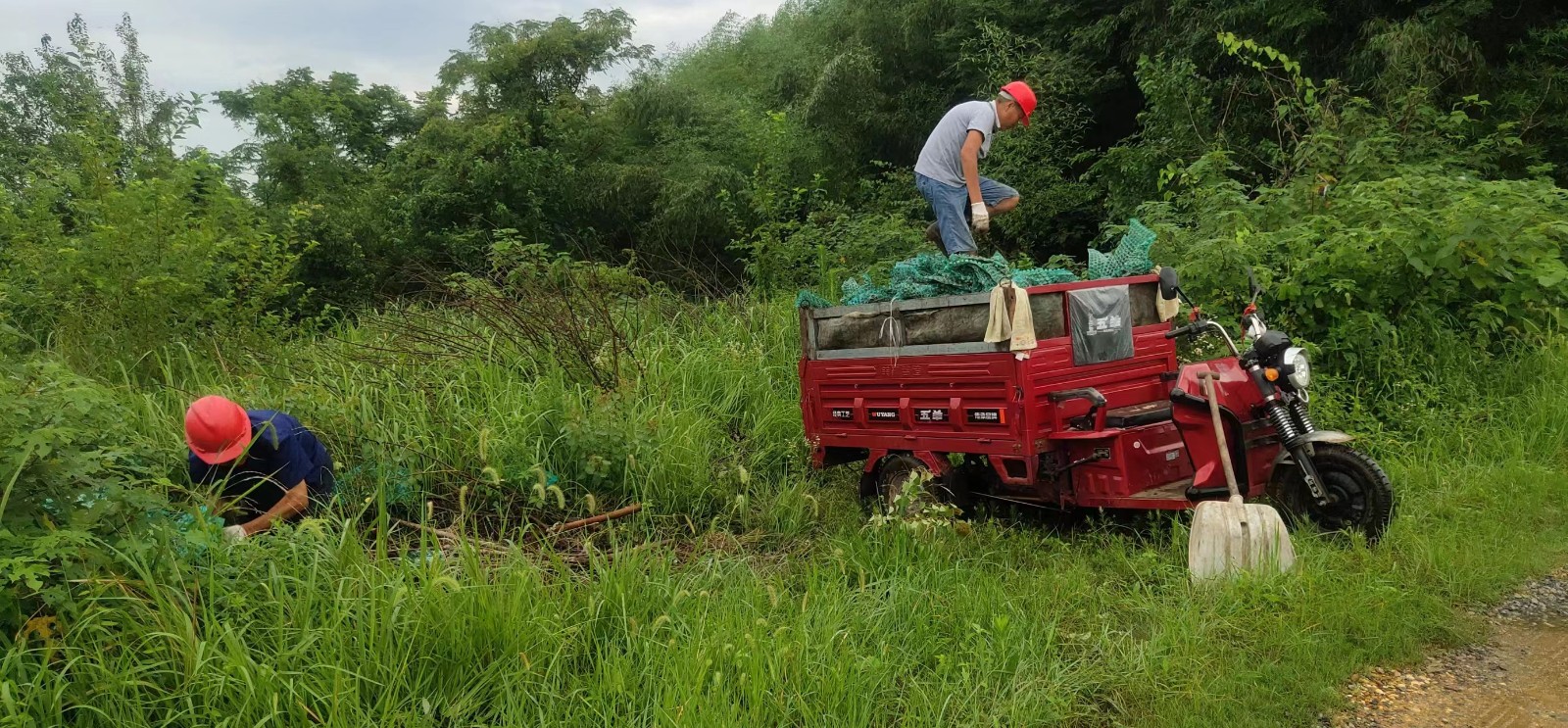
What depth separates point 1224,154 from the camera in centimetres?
866

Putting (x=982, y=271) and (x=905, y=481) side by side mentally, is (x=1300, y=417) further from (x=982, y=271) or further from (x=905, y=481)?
(x=905, y=481)

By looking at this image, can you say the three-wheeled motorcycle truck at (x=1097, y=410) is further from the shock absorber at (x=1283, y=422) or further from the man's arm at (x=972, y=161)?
the man's arm at (x=972, y=161)

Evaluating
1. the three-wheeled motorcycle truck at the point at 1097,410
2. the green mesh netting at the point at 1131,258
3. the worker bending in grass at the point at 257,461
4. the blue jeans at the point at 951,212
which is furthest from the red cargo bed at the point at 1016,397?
the worker bending in grass at the point at 257,461

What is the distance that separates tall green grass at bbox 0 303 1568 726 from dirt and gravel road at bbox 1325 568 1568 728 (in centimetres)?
9

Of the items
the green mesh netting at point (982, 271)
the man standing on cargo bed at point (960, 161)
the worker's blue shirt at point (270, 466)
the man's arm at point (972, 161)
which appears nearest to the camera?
the worker's blue shirt at point (270, 466)

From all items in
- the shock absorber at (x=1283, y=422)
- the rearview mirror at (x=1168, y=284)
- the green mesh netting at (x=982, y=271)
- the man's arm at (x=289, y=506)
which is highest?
the green mesh netting at (x=982, y=271)

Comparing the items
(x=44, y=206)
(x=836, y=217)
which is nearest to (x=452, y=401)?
(x=44, y=206)

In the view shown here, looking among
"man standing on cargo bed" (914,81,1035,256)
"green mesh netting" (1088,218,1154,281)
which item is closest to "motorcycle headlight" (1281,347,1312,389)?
"green mesh netting" (1088,218,1154,281)

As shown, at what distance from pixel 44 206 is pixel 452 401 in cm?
448

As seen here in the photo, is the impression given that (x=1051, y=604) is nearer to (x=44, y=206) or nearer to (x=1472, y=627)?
(x=1472, y=627)

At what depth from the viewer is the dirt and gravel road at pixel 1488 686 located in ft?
10.3

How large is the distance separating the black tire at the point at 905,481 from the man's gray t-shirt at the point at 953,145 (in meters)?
1.93

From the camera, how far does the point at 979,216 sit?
20.7ft

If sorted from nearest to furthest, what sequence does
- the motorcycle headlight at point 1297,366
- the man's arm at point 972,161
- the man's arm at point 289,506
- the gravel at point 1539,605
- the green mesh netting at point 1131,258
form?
the gravel at point 1539,605
the man's arm at point 289,506
the motorcycle headlight at point 1297,366
the green mesh netting at point 1131,258
the man's arm at point 972,161
